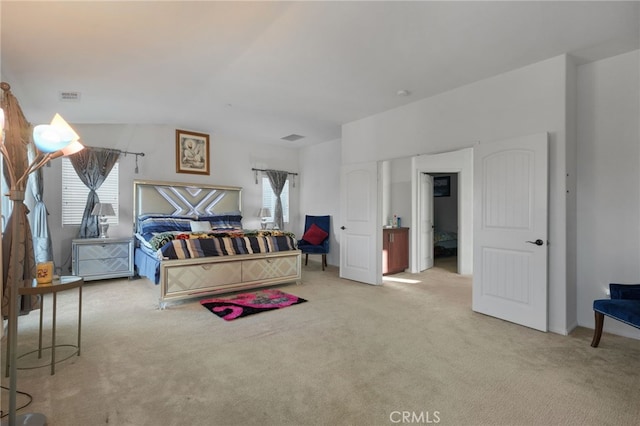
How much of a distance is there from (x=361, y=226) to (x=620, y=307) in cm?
313

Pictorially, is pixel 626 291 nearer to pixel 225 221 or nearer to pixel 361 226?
pixel 361 226

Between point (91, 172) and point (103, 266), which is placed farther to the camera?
point (91, 172)

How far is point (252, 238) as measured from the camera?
4.44 metres

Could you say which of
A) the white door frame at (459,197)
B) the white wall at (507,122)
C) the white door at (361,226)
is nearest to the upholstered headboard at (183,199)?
the white door at (361,226)

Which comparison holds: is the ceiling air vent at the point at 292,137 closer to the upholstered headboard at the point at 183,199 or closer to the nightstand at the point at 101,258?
the upholstered headboard at the point at 183,199

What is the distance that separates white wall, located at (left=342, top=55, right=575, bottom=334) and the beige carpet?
815 mm

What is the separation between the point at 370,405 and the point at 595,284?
9.16 ft

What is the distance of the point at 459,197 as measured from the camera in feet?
19.2

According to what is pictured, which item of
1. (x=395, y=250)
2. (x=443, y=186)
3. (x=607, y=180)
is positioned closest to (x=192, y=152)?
(x=395, y=250)

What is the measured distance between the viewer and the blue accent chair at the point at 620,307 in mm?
2328

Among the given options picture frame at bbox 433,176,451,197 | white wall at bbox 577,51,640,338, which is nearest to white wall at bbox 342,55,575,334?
white wall at bbox 577,51,640,338

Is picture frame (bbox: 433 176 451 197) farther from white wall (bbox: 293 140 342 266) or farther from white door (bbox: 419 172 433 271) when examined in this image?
white wall (bbox: 293 140 342 266)

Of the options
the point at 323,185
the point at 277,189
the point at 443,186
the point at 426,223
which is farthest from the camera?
the point at 443,186

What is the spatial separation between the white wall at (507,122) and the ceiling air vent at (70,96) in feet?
13.1
